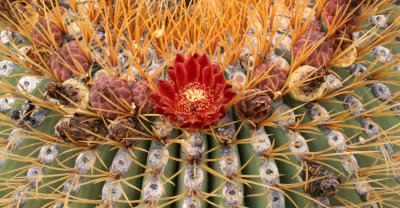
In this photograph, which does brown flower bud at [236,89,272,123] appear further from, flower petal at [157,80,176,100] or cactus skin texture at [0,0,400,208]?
flower petal at [157,80,176,100]

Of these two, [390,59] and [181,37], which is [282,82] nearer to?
[181,37]

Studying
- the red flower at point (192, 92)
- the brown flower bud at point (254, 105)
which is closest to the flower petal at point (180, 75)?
the red flower at point (192, 92)

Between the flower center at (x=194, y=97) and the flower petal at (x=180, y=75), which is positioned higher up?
the flower petal at (x=180, y=75)

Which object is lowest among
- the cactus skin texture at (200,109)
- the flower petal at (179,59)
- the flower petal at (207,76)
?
the cactus skin texture at (200,109)

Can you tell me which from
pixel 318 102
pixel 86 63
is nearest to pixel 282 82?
pixel 318 102

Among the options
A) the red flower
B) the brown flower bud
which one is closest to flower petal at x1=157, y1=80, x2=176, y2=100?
the red flower

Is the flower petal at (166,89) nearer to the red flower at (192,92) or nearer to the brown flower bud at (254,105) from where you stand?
the red flower at (192,92)

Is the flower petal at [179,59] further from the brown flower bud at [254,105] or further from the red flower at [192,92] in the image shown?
the brown flower bud at [254,105]

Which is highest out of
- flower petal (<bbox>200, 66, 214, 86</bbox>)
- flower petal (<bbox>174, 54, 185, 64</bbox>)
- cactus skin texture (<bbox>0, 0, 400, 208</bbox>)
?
flower petal (<bbox>174, 54, 185, 64</bbox>)
